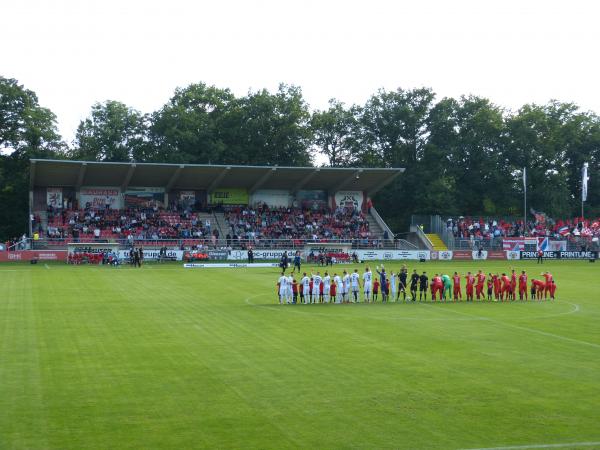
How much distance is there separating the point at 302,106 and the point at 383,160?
1144cm

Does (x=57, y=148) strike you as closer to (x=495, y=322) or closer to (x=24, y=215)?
(x=24, y=215)

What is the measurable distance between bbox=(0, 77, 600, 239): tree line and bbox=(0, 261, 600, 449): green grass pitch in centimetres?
5015

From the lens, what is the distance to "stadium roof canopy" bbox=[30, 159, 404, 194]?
62219 millimetres

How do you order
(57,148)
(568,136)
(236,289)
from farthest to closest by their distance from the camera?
1. (568,136)
2. (57,148)
3. (236,289)

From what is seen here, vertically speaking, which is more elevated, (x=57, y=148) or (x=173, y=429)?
(x=57, y=148)

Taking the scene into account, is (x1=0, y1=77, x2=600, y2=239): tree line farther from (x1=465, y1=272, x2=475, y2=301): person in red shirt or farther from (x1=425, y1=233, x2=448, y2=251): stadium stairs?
(x1=465, y1=272, x2=475, y2=301): person in red shirt

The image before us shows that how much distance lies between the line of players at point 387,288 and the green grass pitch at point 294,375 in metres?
1.72

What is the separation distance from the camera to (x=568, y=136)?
276ft

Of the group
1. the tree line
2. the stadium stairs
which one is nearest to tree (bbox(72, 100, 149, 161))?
the tree line

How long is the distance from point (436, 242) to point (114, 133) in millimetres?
35331

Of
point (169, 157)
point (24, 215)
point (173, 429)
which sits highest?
point (169, 157)

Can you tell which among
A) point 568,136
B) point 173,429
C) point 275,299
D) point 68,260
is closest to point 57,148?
point 68,260

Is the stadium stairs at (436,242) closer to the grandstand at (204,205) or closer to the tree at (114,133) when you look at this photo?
the grandstand at (204,205)

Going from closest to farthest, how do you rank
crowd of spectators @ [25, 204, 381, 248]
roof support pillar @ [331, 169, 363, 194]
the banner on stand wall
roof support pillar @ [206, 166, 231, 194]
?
crowd of spectators @ [25, 204, 381, 248], roof support pillar @ [206, 166, 231, 194], the banner on stand wall, roof support pillar @ [331, 169, 363, 194]
